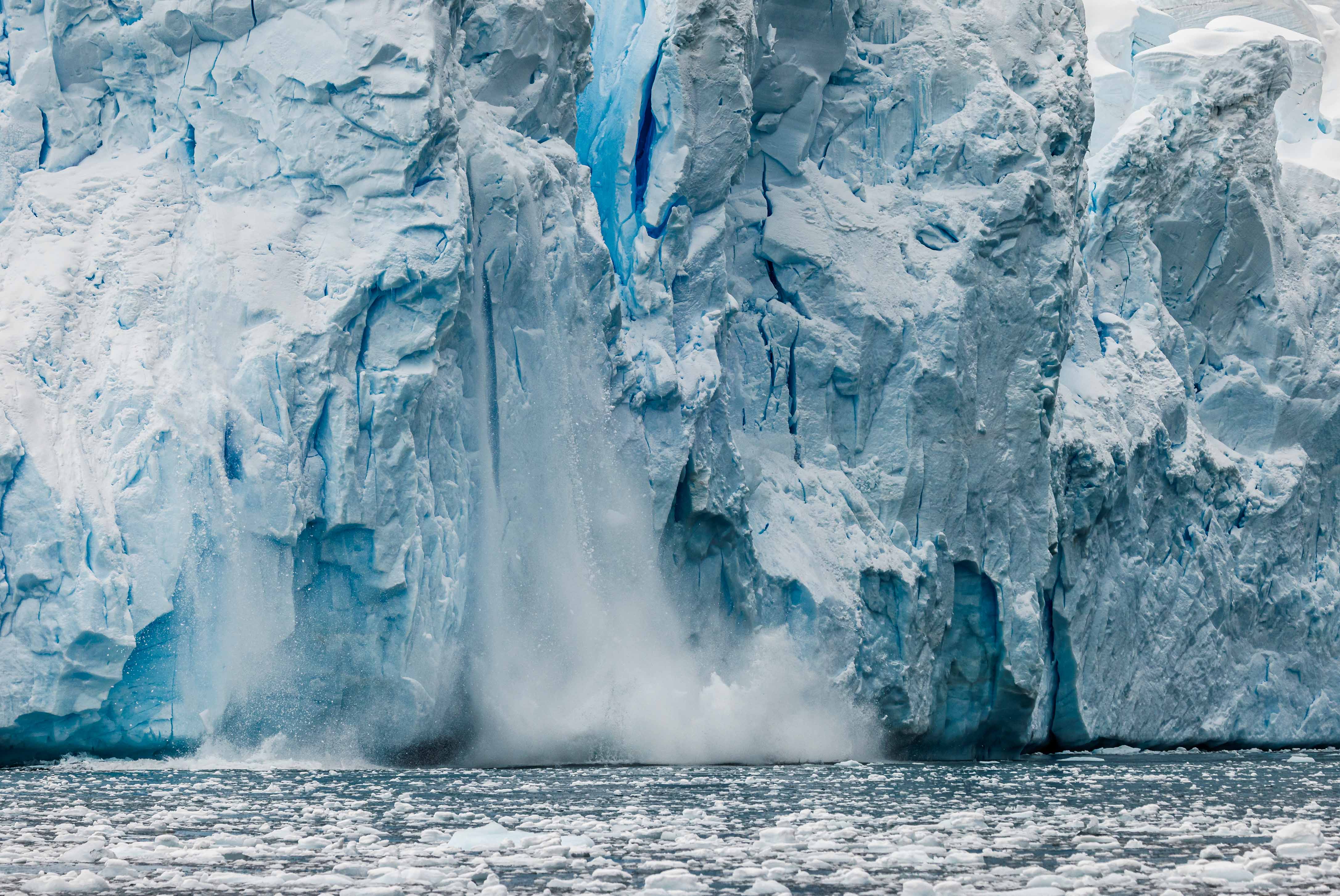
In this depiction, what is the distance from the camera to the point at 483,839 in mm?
6238

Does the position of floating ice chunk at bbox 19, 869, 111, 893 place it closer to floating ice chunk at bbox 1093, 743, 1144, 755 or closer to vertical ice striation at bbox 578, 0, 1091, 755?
vertical ice striation at bbox 578, 0, 1091, 755

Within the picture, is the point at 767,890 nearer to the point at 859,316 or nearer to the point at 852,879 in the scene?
the point at 852,879

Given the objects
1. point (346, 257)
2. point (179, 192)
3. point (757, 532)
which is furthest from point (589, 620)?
point (179, 192)

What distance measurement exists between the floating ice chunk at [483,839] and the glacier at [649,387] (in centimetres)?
464

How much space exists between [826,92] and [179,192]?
7034 millimetres

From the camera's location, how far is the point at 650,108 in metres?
14.6

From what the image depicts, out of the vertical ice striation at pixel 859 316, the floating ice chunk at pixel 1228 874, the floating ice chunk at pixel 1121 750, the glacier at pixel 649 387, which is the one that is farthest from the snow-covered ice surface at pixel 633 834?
the floating ice chunk at pixel 1121 750

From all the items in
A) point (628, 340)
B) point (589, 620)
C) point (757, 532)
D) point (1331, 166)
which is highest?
point (1331, 166)

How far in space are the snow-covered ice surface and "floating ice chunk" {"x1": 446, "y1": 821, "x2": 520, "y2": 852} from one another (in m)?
0.01

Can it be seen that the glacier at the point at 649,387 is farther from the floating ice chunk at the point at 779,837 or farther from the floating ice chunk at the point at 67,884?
the floating ice chunk at the point at 67,884

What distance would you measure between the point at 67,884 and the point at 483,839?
180cm

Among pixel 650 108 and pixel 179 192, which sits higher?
pixel 650 108

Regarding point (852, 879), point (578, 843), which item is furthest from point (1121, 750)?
point (852, 879)

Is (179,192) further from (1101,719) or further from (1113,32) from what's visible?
(1113,32)
